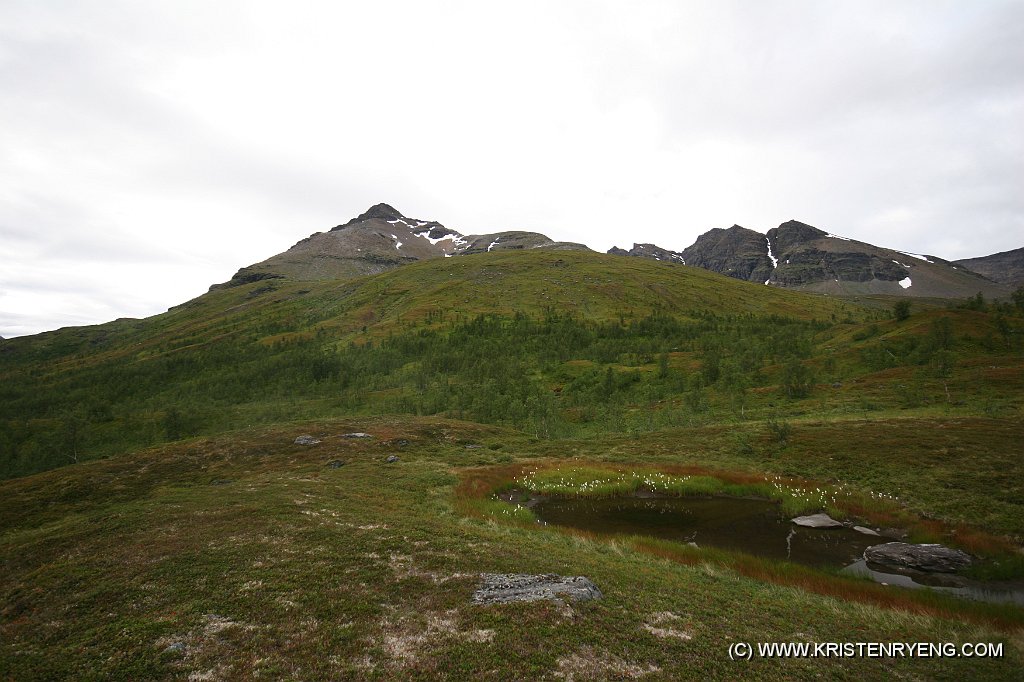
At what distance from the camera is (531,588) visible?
1576cm

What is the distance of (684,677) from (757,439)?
42.9m

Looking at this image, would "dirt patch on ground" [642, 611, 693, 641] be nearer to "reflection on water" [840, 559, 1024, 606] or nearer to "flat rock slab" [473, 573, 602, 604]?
"flat rock slab" [473, 573, 602, 604]

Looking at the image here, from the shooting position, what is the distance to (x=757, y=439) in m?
46.7

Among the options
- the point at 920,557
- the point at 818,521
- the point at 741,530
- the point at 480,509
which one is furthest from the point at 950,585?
the point at 480,509

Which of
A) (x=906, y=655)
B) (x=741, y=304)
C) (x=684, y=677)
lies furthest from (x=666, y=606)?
(x=741, y=304)

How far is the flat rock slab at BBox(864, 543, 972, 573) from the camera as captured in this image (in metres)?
21.0

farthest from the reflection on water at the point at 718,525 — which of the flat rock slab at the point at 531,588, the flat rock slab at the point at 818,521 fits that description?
the flat rock slab at the point at 531,588

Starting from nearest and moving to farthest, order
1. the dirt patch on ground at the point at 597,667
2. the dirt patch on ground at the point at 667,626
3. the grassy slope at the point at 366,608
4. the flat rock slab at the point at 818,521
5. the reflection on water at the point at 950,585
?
1. the dirt patch on ground at the point at 597,667
2. the grassy slope at the point at 366,608
3. the dirt patch on ground at the point at 667,626
4. the reflection on water at the point at 950,585
5. the flat rock slab at the point at 818,521

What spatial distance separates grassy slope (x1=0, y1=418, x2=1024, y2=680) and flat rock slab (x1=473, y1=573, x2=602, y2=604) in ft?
1.97

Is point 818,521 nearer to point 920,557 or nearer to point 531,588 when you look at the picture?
point 920,557

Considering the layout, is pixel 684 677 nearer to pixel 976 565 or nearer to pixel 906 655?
pixel 906 655

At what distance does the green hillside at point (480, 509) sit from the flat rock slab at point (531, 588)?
0.70 meters

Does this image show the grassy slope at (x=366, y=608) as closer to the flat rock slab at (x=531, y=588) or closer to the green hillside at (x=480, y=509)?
the green hillside at (x=480, y=509)

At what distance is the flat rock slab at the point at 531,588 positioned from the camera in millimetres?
15086
